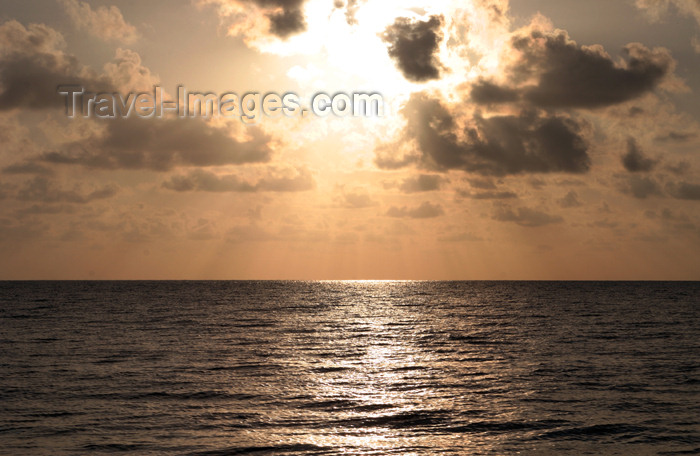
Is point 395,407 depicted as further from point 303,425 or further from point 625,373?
point 625,373

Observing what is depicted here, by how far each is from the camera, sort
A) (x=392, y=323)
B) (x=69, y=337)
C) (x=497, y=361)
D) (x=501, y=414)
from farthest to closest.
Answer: (x=392, y=323), (x=69, y=337), (x=497, y=361), (x=501, y=414)

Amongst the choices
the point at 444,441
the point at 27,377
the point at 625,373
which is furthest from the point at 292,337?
the point at 444,441

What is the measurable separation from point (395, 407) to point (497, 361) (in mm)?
19181

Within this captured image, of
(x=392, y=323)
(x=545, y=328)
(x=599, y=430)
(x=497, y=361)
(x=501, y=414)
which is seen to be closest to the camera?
(x=599, y=430)

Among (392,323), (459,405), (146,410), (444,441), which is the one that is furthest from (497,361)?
(392,323)

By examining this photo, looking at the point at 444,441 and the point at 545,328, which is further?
the point at 545,328

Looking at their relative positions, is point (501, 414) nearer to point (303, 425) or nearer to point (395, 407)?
point (395, 407)

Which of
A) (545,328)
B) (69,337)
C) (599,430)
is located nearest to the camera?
(599,430)

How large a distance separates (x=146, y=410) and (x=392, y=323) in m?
61.6

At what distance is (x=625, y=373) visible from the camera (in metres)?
41.8

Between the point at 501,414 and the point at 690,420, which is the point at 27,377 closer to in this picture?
the point at 501,414

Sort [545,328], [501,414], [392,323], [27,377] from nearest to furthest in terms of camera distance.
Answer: [501,414], [27,377], [545,328], [392,323]

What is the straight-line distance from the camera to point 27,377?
1550 inches

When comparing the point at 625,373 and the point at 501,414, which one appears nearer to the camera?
the point at 501,414
